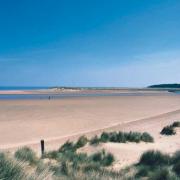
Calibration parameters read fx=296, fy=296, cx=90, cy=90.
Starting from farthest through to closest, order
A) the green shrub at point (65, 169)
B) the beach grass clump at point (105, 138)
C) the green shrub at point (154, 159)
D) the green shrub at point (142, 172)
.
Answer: the beach grass clump at point (105, 138) < the green shrub at point (154, 159) < the green shrub at point (142, 172) < the green shrub at point (65, 169)

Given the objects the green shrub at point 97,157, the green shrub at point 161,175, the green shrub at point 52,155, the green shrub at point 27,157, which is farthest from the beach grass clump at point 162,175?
the green shrub at point 52,155

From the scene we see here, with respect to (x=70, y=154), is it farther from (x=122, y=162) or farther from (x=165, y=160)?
(x=165, y=160)

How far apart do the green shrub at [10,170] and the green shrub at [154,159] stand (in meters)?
4.55

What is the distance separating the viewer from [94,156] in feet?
29.8

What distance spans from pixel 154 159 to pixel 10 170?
16.7ft

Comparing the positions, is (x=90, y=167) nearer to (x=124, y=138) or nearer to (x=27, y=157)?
(x=27, y=157)

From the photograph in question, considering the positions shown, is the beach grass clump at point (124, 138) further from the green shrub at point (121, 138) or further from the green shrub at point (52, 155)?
the green shrub at point (52, 155)

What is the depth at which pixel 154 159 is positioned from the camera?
8375 millimetres

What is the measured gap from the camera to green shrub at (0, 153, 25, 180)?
13.7 ft

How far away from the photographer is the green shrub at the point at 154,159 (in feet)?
26.7

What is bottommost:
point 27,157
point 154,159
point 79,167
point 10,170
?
point 154,159

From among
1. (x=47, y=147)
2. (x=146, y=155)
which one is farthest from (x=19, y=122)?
(x=146, y=155)

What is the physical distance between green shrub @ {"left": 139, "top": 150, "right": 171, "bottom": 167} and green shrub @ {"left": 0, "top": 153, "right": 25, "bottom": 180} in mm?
4551

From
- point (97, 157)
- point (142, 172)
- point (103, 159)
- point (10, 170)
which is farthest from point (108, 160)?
point (10, 170)
